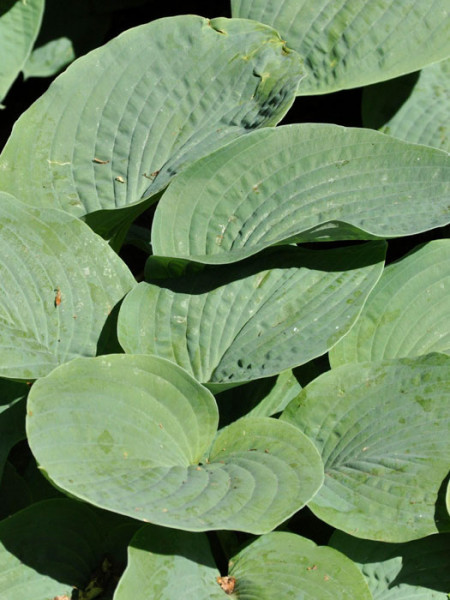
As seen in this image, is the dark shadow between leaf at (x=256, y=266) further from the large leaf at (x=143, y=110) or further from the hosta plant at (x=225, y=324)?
the large leaf at (x=143, y=110)

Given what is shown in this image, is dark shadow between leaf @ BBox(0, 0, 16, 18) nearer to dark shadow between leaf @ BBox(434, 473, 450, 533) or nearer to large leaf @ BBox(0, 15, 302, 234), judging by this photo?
large leaf @ BBox(0, 15, 302, 234)

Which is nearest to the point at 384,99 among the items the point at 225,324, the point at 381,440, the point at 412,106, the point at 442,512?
the point at 412,106

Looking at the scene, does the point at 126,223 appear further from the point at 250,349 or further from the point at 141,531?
the point at 141,531

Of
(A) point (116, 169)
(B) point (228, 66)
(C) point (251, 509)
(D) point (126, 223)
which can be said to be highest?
(B) point (228, 66)

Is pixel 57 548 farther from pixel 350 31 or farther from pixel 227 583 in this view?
pixel 350 31

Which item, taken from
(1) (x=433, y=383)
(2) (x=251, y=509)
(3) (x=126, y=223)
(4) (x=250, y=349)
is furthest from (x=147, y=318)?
(1) (x=433, y=383)

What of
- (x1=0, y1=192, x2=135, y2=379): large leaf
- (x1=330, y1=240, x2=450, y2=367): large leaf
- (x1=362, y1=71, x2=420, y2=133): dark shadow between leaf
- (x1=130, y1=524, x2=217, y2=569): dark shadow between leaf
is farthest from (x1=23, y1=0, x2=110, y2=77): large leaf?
(x1=130, y1=524, x2=217, y2=569): dark shadow between leaf

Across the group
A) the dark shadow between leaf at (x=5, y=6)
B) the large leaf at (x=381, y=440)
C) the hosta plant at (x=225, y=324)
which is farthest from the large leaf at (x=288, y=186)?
the dark shadow between leaf at (x=5, y=6)
